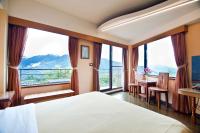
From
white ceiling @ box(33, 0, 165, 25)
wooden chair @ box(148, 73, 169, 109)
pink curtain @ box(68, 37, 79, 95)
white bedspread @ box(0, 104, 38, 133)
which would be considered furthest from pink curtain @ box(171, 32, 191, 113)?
white bedspread @ box(0, 104, 38, 133)

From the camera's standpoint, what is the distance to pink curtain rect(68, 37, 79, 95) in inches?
144

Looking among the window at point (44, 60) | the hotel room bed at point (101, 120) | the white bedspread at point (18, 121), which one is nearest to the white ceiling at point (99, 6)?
the window at point (44, 60)

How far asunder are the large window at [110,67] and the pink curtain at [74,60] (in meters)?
1.43

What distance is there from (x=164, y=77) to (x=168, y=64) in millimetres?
543

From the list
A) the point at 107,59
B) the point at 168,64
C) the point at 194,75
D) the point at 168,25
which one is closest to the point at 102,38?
the point at 107,59

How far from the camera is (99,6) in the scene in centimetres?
311

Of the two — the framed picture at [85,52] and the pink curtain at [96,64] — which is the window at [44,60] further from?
the pink curtain at [96,64]

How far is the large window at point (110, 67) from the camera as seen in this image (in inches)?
198

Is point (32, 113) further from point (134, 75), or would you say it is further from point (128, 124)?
point (134, 75)

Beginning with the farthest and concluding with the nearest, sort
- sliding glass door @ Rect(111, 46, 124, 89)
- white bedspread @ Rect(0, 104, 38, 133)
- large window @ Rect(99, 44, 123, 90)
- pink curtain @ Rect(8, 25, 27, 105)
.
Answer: sliding glass door @ Rect(111, 46, 124, 89) < large window @ Rect(99, 44, 123, 90) < pink curtain @ Rect(8, 25, 27, 105) < white bedspread @ Rect(0, 104, 38, 133)

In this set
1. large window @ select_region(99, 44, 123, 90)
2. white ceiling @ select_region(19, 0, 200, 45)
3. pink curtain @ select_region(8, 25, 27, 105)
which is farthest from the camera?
large window @ select_region(99, 44, 123, 90)

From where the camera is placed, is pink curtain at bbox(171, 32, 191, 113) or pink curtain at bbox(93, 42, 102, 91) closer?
pink curtain at bbox(171, 32, 191, 113)

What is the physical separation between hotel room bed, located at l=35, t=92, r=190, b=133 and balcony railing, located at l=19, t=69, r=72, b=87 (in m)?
1.78

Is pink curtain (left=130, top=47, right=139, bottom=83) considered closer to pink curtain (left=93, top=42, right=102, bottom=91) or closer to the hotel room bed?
pink curtain (left=93, top=42, right=102, bottom=91)
